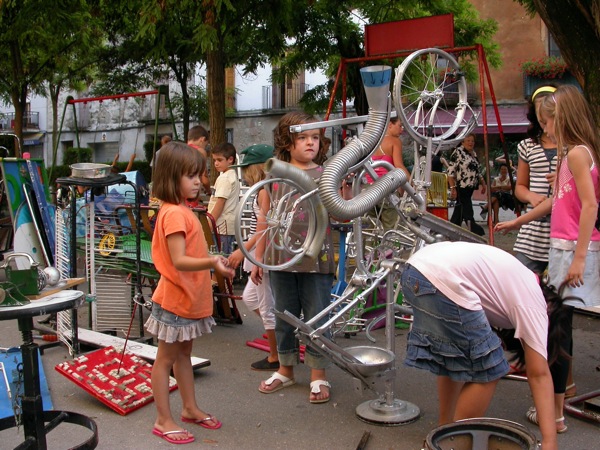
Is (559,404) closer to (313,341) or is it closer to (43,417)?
(313,341)

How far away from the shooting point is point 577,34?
5273 millimetres

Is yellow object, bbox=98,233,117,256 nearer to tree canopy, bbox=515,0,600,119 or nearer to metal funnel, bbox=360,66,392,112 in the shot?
metal funnel, bbox=360,66,392,112

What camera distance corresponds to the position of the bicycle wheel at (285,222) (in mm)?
3348

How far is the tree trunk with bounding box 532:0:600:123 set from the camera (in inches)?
202

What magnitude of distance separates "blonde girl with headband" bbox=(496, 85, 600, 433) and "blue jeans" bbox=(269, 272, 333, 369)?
1.25 meters

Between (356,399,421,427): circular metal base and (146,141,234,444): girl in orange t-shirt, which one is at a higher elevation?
(146,141,234,444): girl in orange t-shirt

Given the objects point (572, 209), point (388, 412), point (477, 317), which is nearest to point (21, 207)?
point (388, 412)

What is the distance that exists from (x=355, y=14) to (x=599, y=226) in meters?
10.1

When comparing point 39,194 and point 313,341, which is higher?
point 39,194

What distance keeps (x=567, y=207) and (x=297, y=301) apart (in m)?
1.60

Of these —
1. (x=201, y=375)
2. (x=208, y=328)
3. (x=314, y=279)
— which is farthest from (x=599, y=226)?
(x=201, y=375)

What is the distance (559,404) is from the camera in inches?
133

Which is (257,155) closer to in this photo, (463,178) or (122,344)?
(122,344)

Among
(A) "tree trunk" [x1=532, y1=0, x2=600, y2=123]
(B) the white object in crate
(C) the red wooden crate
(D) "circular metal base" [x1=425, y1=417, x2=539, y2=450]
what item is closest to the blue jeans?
(C) the red wooden crate
